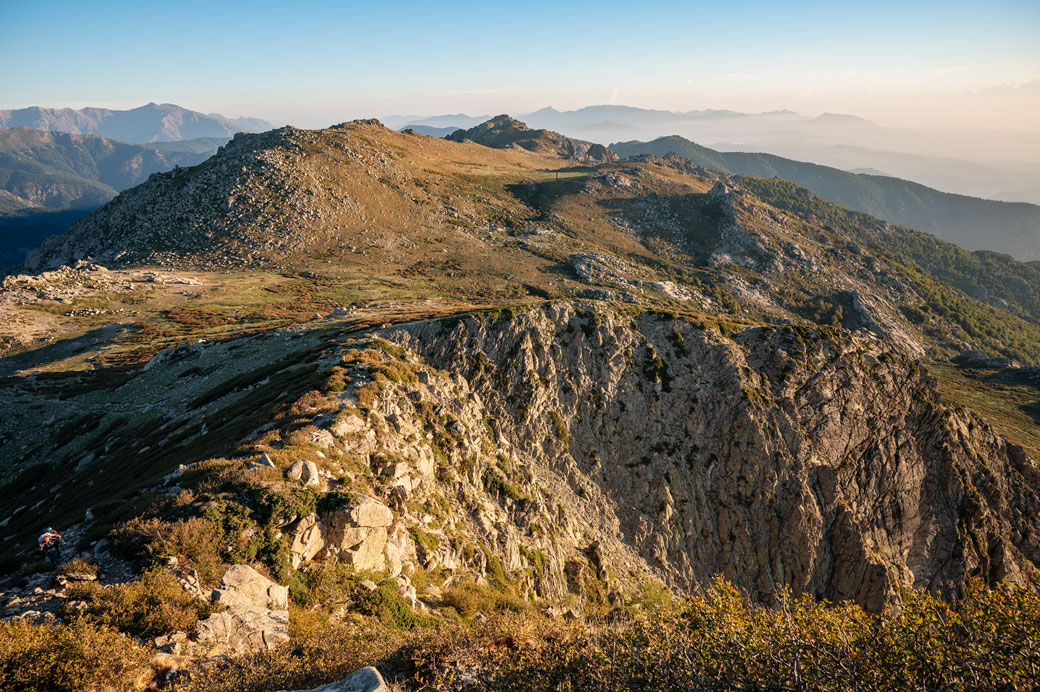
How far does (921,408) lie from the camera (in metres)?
48.8

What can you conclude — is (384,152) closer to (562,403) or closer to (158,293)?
(158,293)

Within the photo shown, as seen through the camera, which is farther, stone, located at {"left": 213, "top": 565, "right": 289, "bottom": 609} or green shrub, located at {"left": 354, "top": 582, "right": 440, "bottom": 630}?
green shrub, located at {"left": 354, "top": 582, "right": 440, "bottom": 630}

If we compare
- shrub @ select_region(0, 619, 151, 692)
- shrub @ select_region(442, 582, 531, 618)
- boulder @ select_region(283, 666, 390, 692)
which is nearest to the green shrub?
shrub @ select_region(442, 582, 531, 618)

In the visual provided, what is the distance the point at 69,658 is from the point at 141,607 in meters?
2.22

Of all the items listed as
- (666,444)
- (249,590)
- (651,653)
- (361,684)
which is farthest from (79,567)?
(666,444)

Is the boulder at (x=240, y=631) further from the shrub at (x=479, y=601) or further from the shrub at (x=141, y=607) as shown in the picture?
the shrub at (x=479, y=601)

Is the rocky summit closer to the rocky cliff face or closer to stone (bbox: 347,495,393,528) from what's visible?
stone (bbox: 347,495,393,528)

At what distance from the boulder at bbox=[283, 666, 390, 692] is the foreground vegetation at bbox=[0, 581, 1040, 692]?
43.3 inches

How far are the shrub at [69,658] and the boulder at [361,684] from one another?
4460 mm

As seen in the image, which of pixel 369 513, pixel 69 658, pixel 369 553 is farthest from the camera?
pixel 369 513

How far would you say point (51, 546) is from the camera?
51.0 feet

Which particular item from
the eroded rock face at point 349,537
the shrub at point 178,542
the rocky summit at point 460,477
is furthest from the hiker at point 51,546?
the eroded rock face at point 349,537

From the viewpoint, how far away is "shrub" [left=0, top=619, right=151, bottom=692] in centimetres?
1001

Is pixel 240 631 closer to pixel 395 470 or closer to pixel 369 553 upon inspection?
pixel 369 553
